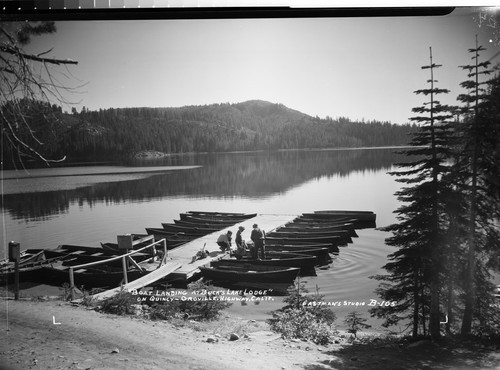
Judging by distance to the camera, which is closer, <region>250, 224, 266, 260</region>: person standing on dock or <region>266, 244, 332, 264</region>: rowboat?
<region>250, 224, 266, 260</region>: person standing on dock

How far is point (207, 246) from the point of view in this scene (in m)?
7.32

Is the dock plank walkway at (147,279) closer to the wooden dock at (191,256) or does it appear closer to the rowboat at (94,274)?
the wooden dock at (191,256)

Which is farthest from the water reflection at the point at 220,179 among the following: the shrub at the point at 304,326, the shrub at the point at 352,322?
the shrub at the point at 352,322

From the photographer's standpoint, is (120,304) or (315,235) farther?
(315,235)

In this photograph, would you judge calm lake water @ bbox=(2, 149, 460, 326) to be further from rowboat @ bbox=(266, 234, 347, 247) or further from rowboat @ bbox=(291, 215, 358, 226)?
rowboat @ bbox=(266, 234, 347, 247)

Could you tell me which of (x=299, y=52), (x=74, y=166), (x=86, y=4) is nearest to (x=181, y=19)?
(x=86, y=4)

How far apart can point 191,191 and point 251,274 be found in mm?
1691

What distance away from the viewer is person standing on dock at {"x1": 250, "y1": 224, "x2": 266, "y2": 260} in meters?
5.97

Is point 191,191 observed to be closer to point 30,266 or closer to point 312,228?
point 312,228

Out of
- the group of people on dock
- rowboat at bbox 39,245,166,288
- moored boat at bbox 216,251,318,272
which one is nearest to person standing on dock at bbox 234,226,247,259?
the group of people on dock

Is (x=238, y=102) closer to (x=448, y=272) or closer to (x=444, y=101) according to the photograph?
(x=444, y=101)

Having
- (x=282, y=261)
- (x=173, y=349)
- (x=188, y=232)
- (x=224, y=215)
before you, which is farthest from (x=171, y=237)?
(x=173, y=349)

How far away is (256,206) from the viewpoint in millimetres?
5527

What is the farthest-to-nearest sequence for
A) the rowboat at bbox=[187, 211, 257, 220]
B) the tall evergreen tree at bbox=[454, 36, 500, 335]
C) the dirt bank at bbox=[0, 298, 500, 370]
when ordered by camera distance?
1. the rowboat at bbox=[187, 211, 257, 220]
2. the tall evergreen tree at bbox=[454, 36, 500, 335]
3. the dirt bank at bbox=[0, 298, 500, 370]
